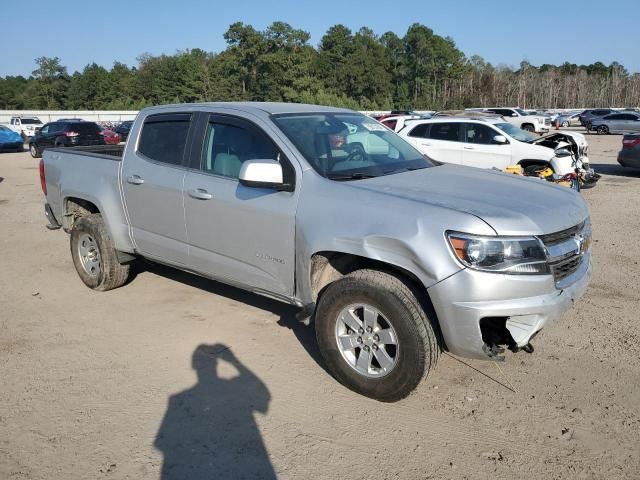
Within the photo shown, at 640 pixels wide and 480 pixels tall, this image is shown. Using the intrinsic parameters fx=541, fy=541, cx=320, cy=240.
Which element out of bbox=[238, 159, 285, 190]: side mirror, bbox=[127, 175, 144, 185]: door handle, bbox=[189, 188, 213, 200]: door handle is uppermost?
bbox=[238, 159, 285, 190]: side mirror

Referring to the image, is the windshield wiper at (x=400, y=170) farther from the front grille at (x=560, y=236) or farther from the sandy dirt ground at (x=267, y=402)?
the sandy dirt ground at (x=267, y=402)

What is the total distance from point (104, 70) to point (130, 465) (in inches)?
3840

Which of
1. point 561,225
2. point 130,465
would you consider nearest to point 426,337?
point 561,225

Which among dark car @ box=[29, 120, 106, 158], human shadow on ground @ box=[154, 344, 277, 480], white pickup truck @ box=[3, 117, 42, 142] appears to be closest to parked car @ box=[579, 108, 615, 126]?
dark car @ box=[29, 120, 106, 158]

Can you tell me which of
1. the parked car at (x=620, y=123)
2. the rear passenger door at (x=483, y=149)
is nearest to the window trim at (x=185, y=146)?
the rear passenger door at (x=483, y=149)

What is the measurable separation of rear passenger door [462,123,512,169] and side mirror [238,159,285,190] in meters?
9.74

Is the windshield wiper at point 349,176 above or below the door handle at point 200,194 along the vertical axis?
above

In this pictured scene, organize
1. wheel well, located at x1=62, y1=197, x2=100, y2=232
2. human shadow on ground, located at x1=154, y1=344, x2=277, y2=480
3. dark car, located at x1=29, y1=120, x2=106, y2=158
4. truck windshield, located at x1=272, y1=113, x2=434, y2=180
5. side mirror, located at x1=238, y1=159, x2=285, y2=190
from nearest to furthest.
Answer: human shadow on ground, located at x1=154, y1=344, x2=277, y2=480 → side mirror, located at x1=238, y1=159, x2=285, y2=190 → truck windshield, located at x1=272, y1=113, x2=434, y2=180 → wheel well, located at x1=62, y1=197, x2=100, y2=232 → dark car, located at x1=29, y1=120, x2=106, y2=158

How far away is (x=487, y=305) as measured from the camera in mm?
3074

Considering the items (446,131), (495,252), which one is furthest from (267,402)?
(446,131)

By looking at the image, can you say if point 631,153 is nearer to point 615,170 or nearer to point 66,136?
point 615,170

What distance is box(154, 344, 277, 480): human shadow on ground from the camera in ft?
9.66

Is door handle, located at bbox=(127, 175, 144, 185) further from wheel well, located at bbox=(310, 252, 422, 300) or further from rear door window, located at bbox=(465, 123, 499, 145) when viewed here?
rear door window, located at bbox=(465, 123, 499, 145)

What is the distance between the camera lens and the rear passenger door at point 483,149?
12.5m
